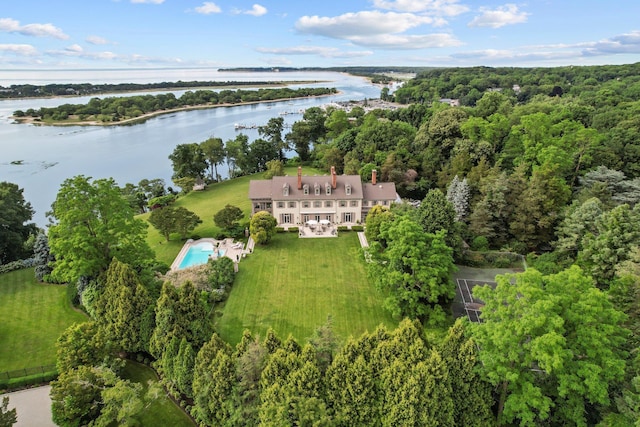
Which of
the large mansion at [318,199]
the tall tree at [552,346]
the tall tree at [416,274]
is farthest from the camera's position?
the large mansion at [318,199]

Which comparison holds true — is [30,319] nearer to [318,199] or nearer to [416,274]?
[416,274]

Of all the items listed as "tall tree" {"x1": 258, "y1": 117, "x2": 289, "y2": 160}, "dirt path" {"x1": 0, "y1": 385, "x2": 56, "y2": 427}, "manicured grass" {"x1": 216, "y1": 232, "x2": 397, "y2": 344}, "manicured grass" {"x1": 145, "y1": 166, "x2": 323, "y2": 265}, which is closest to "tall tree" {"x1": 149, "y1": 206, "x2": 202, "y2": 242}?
"manicured grass" {"x1": 145, "y1": 166, "x2": 323, "y2": 265}

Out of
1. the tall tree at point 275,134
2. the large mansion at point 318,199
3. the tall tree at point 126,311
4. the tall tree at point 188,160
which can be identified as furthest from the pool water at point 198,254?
the tall tree at point 275,134

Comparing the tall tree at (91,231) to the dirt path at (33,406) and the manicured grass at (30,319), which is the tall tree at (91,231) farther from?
the dirt path at (33,406)

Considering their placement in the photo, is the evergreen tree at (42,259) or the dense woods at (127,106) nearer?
the evergreen tree at (42,259)

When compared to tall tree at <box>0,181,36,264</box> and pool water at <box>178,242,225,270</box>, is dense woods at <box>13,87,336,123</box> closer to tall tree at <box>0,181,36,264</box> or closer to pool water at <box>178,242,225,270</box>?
tall tree at <box>0,181,36,264</box>

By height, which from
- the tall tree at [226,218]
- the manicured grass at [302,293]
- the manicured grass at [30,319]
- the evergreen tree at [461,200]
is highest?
the evergreen tree at [461,200]
